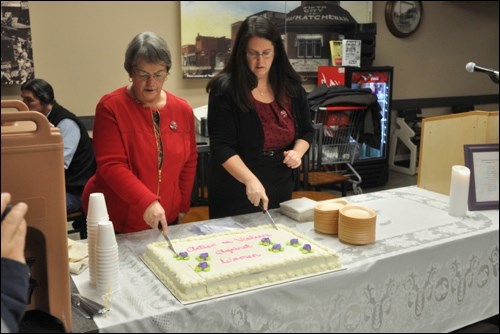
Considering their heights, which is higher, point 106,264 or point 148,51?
point 148,51

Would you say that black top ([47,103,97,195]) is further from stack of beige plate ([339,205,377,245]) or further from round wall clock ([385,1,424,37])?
round wall clock ([385,1,424,37])

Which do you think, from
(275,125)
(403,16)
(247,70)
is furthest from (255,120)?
(403,16)

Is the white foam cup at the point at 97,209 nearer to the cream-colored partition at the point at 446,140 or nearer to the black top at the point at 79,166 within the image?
the cream-colored partition at the point at 446,140

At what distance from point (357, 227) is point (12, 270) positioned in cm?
96

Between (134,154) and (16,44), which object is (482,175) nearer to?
(134,154)

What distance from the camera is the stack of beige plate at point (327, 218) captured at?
1562 mm

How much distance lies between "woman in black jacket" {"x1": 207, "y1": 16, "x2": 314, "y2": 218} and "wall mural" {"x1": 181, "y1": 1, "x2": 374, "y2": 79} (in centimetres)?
190

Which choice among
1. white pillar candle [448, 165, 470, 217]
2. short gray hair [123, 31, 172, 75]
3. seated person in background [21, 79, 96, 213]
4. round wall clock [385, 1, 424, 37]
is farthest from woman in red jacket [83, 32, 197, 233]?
round wall clock [385, 1, 424, 37]

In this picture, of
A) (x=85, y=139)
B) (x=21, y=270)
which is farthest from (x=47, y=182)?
(x=85, y=139)

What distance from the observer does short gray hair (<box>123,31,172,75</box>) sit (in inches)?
60.8

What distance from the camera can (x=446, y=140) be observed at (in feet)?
6.39

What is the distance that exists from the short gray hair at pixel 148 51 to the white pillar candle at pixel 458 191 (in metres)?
1.02

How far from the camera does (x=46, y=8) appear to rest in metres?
3.68

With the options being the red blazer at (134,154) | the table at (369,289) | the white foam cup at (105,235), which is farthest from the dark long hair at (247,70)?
the white foam cup at (105,235)
